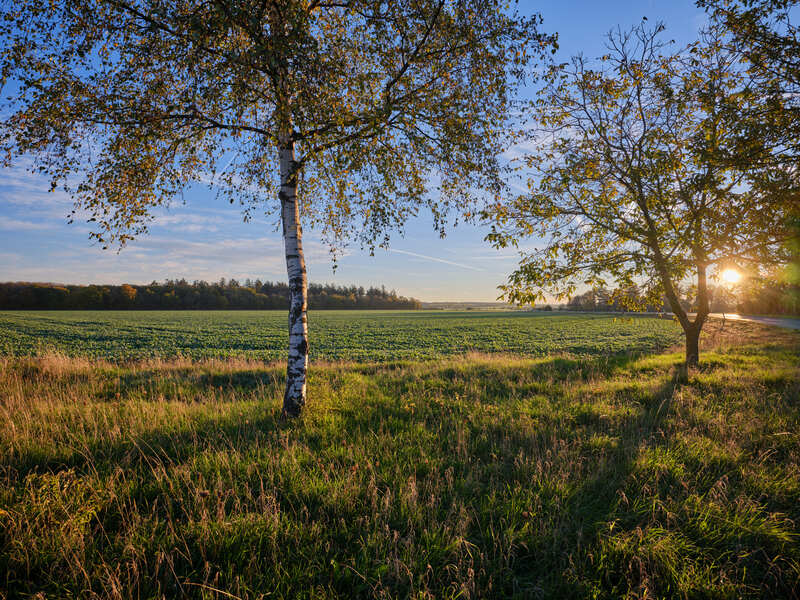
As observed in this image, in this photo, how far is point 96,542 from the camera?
2.93m

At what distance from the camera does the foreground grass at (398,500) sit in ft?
8.96

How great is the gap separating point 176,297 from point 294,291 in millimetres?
117501

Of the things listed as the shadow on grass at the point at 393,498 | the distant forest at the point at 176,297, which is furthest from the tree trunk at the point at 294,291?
the distant forest at the point at 176,297

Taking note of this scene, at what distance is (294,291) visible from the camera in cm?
667

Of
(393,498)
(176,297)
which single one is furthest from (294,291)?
(176,297)

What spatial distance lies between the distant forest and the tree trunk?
10146cm

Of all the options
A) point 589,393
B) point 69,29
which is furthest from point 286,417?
point 69,29

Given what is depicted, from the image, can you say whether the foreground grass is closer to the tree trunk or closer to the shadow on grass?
the shadow on grass

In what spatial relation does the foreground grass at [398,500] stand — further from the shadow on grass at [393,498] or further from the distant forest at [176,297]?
the distant forest at [176,297]

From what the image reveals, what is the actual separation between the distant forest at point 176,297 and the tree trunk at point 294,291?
101 m

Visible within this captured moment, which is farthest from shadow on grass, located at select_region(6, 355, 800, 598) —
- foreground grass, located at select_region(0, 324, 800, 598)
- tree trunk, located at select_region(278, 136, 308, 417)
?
tree trunk, located at select_region(278, 136, 308, 417)

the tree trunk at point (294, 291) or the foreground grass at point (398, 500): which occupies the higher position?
the tree trunk at point (294, 291)

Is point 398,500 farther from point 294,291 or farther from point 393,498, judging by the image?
point 294,291

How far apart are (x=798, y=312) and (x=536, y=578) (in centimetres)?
7049
